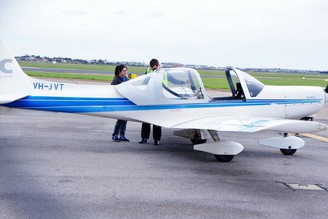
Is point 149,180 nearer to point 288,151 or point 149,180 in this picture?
point 149,180

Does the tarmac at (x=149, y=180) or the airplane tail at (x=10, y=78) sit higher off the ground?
the airplane tail at (x=10, y=78)

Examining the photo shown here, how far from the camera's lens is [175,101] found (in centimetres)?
964

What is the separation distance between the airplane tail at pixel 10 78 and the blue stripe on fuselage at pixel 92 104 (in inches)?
8.4

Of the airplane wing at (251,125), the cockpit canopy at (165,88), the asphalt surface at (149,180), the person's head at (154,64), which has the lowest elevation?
the asphalt surface at (149,180)

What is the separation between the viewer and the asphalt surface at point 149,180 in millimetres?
5660

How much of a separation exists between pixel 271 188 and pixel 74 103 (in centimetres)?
430

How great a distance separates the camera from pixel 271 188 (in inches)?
273

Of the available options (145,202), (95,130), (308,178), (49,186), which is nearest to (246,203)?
(145,202)

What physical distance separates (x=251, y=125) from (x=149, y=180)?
7.35 feet

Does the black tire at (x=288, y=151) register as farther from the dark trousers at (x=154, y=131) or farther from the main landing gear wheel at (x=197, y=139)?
the dark trousers at (x=154, y=131)

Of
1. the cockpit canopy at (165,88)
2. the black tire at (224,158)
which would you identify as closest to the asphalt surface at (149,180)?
the black tire at (224,158)

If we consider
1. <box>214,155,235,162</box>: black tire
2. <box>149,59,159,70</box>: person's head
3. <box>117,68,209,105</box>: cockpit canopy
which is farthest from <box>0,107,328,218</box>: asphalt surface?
<box>149,59,159,70</box>: person's head

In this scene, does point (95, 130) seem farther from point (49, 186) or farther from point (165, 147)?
point (49, 186)

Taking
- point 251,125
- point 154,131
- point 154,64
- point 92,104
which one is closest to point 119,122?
point 154,131
